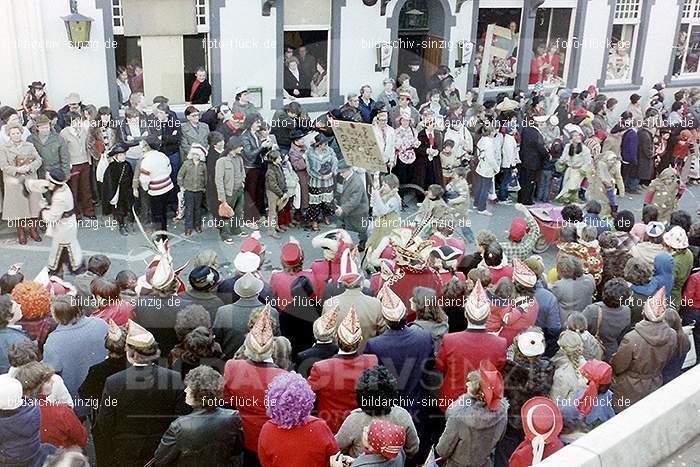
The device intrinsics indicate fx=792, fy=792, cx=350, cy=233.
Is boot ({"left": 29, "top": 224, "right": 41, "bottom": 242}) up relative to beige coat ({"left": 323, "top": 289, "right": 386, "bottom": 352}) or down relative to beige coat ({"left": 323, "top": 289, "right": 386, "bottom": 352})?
down

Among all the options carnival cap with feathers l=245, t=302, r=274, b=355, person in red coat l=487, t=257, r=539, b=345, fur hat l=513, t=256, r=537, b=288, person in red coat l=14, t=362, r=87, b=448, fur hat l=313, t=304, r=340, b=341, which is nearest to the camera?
person in red coat l=14, t=362, r=87, b=448

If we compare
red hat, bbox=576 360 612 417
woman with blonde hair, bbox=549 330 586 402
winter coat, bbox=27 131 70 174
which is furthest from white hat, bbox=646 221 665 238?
winter coat, bbox=27 131 70 174

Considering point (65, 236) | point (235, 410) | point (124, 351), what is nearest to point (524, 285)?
point (235, 410)

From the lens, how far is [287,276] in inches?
258

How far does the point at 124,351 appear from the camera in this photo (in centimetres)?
520

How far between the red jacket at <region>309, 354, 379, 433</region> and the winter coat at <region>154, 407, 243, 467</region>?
638 millimetres

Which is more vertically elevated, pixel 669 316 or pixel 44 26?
pixel 44 26

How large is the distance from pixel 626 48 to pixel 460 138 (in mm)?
7546

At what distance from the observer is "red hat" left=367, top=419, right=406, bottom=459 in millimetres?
4062

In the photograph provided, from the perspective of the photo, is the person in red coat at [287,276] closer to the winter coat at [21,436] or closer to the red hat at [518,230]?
the winter coat at [21,436]

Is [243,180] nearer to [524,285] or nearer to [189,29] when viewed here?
[189,29]

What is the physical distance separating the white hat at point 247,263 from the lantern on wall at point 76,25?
21.5 feet

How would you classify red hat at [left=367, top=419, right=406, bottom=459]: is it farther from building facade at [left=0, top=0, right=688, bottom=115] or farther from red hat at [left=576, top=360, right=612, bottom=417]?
building facade at [left=0, top=0, right=688, bottom=115]

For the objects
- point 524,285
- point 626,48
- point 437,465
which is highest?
point 626,48
